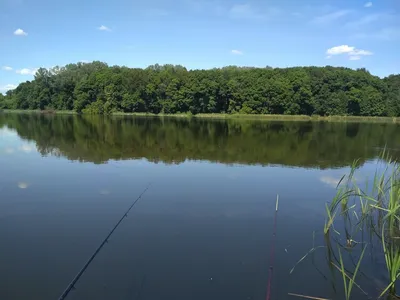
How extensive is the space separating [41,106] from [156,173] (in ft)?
319

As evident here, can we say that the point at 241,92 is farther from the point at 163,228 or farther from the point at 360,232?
the point at 163,228

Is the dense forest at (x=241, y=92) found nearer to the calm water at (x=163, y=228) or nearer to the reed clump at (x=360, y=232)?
the calm water at (x=163, y=228)

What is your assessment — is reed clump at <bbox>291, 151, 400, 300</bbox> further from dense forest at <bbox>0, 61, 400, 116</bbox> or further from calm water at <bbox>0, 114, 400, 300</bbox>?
dense forest at <bbox>0, 61, 400, 116</bbox>

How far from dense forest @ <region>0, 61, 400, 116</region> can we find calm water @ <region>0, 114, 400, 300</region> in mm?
68969

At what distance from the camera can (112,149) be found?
21484mm

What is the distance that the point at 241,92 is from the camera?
85188 millimetres

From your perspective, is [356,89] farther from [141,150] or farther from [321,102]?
[141,150]

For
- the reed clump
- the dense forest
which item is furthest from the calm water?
the dense forest

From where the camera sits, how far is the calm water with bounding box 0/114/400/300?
594 centimetres

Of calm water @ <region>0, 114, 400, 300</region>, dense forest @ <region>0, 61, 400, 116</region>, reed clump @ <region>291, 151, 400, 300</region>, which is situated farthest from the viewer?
dense forest @ <region>0, 61, 400, 116</region>

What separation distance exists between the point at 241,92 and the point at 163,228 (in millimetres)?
79149

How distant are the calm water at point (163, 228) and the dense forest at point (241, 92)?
68969 millimetres

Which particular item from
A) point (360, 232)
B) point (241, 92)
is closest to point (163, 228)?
point (360, 232)

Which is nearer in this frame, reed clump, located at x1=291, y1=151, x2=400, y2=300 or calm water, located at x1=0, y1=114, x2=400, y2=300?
calm water, located at x1=0, y1=114, x2=400, y2=300
